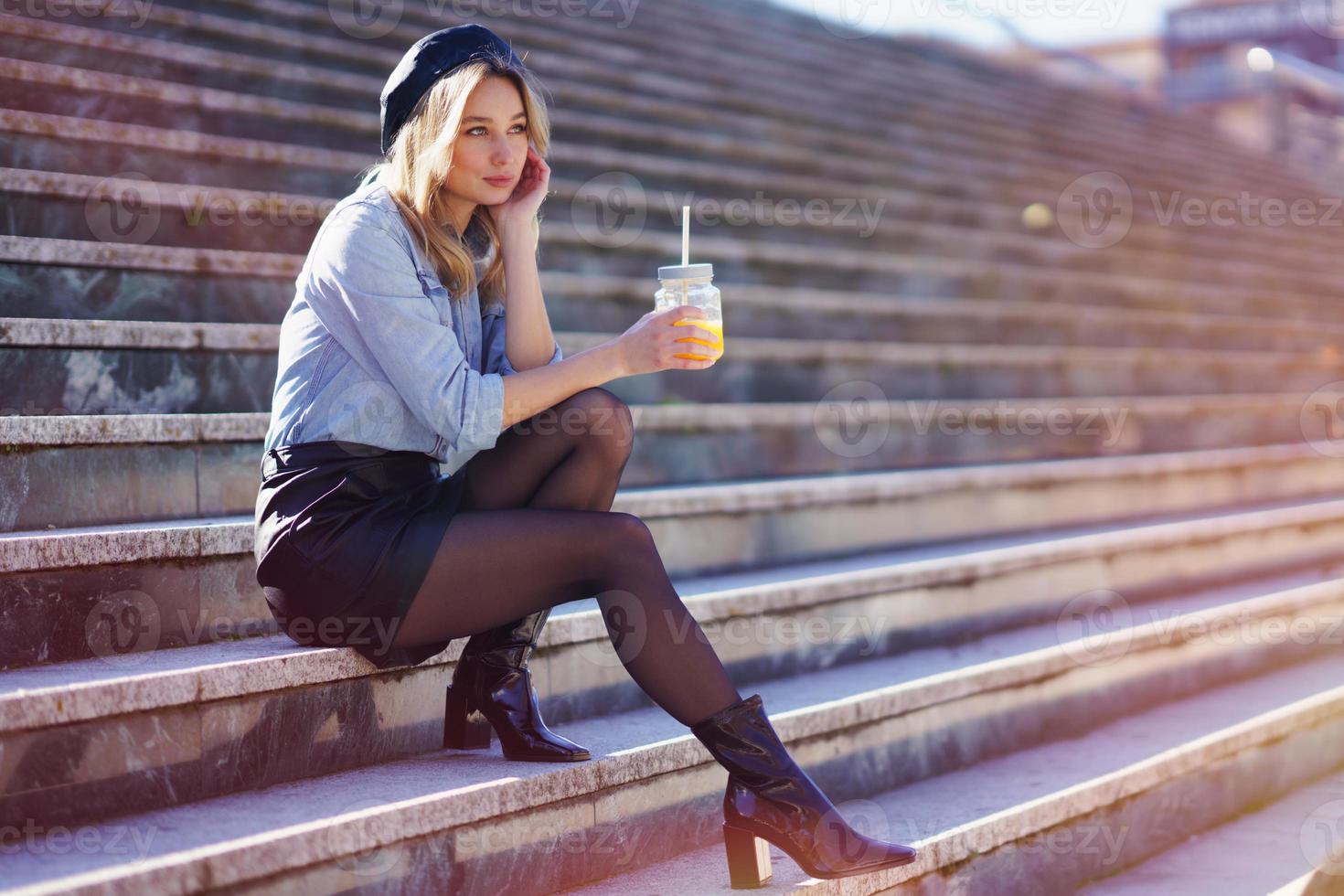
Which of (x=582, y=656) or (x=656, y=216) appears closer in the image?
(x=582, y=656)

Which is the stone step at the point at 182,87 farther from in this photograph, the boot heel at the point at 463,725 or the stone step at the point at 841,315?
the boot heel at the point at 463,725

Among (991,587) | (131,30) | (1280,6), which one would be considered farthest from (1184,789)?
(1280,6)

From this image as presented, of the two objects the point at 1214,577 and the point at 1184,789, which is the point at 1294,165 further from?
the point at 1184,789

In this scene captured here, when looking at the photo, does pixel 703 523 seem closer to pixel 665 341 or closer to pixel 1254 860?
pixel 665 341

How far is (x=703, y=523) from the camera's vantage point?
281cm

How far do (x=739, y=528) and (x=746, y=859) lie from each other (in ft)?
Result: 3.75

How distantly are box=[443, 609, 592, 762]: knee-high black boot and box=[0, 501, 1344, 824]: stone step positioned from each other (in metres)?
0.07

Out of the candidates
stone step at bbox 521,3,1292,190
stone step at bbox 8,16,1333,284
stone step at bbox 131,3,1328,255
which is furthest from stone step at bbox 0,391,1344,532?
stone step at bbox 521,3,1292,190

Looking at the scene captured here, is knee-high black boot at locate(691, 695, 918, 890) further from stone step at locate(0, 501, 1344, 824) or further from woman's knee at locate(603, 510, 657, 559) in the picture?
stone step at locate(0, 501, 1344, 824)

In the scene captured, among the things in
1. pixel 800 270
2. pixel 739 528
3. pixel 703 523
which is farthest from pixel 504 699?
pixel 800 270

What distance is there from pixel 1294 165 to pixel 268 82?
767 centimetres

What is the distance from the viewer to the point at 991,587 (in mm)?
3070

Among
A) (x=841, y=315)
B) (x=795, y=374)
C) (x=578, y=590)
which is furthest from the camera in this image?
(x=841, y=315)

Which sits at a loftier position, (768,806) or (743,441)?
(743,441)
